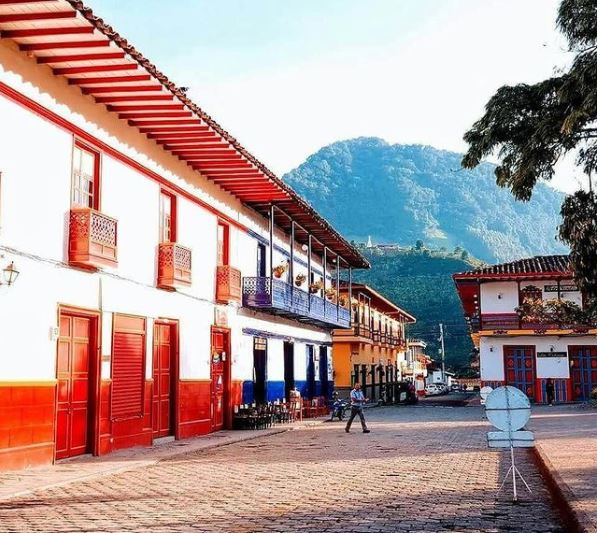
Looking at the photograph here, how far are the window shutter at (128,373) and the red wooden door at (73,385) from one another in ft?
2.47

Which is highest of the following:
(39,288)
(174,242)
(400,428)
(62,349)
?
(174,242)

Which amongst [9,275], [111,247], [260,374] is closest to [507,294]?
[260,374]

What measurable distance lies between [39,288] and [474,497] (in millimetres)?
7203

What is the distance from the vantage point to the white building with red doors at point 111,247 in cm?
1173

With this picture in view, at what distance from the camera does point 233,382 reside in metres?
21.5

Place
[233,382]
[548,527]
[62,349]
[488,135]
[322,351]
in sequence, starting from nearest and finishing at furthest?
1. [548,527]
2. [488,135]
3. [62,349]
4. [233,382]
5. [322,351]

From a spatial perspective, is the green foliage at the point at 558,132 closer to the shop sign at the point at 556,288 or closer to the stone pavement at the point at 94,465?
the stone pavement at the point at 94,465

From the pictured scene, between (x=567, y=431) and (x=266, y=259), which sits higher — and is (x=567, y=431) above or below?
below

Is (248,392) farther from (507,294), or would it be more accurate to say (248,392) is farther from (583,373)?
(583,373)

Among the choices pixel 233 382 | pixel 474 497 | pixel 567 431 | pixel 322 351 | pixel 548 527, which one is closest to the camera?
pixel 548 527

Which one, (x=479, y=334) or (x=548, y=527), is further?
(x=479, y=334)

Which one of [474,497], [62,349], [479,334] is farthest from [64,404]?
[479,334]

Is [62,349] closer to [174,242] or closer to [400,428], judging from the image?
[174,242]

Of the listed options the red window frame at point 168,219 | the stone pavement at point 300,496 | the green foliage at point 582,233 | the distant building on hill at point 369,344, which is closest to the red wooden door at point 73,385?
the stone pavement at point 300,496
